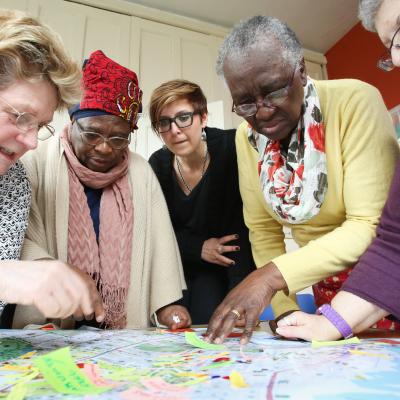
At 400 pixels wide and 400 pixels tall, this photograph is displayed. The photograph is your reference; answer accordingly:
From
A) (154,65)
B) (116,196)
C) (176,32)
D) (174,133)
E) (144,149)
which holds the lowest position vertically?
(116,196)

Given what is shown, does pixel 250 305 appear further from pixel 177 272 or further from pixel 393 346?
pixel 177 272

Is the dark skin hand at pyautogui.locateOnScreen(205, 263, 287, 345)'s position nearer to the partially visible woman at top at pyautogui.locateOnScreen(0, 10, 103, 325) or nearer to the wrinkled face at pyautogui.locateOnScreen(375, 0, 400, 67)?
the partially visible woman at top at pyautogui.locateOnScreen(0, 10, 103, 325)

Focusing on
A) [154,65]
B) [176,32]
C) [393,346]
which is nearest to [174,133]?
[393,346]

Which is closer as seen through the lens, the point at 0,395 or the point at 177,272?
the point at 0,395

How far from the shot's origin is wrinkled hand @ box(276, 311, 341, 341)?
2.41 feet

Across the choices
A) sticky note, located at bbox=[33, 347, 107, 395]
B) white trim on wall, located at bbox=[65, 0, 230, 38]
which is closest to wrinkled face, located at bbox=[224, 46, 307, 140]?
sticky note, located at bbox=[33, 347, 107, 395]

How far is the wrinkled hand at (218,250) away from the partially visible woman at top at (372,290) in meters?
0.62

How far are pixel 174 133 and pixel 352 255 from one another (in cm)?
85

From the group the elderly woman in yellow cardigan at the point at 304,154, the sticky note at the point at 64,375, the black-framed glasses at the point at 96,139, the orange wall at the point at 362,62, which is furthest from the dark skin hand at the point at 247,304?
the orange wall at the point at 362,62

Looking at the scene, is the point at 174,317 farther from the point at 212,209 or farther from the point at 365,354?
the point at 365,354

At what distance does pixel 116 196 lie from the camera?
1.33 m

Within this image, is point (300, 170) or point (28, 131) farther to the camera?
point (300, 170)

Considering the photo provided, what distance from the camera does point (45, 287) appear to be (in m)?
0.59

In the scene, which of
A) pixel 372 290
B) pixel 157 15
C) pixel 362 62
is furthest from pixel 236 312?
pixel 362 62
